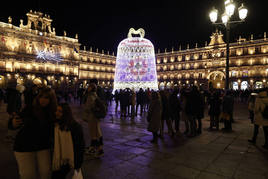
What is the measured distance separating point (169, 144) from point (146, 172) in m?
2.03

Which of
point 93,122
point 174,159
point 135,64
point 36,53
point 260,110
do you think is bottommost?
point 174,159

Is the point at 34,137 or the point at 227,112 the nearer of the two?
the point at 34,137

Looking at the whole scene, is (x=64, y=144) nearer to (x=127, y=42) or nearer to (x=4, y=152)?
(x=4, y=152)

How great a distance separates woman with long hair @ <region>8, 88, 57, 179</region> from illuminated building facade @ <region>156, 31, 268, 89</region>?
4242 centimetres

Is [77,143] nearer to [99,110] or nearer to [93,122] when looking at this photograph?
[99,110]

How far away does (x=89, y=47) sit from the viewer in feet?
226

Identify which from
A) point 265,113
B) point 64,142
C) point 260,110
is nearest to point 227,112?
point 260,110

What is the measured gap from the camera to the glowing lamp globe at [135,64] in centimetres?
1725

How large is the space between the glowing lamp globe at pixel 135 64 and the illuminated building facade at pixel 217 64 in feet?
88.6

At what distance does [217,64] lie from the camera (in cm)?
5438

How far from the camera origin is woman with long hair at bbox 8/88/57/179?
225 cm

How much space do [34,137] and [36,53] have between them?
166ft

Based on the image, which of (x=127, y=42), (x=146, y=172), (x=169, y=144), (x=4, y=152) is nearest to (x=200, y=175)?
(x=146, y=172)

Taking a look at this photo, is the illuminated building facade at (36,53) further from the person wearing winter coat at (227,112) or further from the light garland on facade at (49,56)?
the person wearing winter coat at (227,112)
